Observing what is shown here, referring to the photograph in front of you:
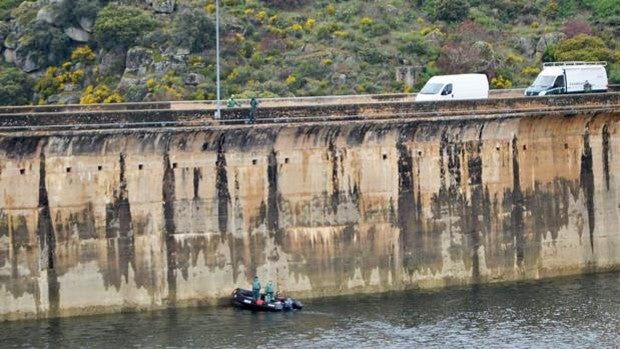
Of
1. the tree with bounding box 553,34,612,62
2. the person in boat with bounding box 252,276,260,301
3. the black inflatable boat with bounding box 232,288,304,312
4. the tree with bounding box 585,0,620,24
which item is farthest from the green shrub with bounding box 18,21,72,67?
the black inflatable boat with bounding box 232,288,304,312

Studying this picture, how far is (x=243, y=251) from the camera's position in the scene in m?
62.2

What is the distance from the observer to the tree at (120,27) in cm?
9750

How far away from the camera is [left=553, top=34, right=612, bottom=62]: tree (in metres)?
90.8

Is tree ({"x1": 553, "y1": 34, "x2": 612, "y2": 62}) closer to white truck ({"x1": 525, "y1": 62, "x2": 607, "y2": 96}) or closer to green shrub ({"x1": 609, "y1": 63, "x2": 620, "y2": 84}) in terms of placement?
green shrub ({"x1": 609, "y1": 63, "x2": 620, "y2": 84})

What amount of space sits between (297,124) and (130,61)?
35691 mm

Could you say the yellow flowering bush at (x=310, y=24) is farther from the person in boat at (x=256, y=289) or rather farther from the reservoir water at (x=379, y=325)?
the person in boat at (x=256, y=289)

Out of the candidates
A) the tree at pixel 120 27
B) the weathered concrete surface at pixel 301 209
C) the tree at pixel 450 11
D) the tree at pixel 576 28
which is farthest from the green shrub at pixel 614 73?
Result: the tree at pixel 120 27

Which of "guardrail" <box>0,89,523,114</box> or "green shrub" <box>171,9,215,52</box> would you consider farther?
"green shrub" <box>171,9,215,52</box>

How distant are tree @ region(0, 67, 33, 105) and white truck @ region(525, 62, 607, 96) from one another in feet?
116

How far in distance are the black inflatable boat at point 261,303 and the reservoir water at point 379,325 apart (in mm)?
326

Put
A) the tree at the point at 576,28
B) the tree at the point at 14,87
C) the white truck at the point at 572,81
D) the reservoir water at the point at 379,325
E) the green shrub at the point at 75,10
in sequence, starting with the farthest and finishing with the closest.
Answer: the green shrub at the point at 75,10
the tree at the point at 576,28
the tree at the point at 14,87
the white truck at the point at 572,81
the reservoir water at the point at 379,325

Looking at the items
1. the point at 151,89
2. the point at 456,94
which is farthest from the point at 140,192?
the point at 151,89

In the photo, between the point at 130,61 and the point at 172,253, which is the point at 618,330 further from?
the point at 130,61

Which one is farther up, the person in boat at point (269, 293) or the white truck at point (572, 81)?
the white truck at point (572, 81)
